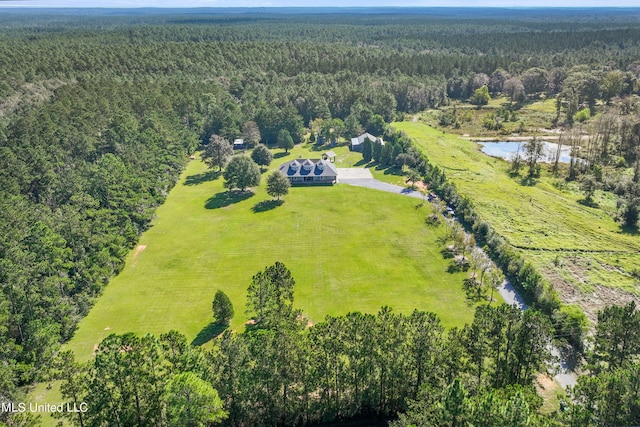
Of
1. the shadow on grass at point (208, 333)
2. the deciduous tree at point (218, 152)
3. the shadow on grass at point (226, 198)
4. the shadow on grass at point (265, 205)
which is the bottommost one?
the shadow on grass at point (208, 333)

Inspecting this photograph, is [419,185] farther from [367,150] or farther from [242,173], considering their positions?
[242,173]

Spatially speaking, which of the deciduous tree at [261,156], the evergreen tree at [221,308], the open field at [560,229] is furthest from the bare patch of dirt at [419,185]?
the evergreen tree at [221,308]

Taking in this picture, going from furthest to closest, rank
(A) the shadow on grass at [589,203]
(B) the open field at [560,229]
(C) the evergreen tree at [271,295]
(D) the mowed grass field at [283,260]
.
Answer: (A) the shadow on grass at [589,203] → (B) the open field at [560,229] → (D) the mowed grass field at [283,260] → (C) the evergreen tree at [271,295]

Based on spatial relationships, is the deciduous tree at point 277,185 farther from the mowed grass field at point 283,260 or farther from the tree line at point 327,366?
the tree line at point 327,366

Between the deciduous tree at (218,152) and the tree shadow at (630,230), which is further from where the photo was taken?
the deciduous tree at (218,152)

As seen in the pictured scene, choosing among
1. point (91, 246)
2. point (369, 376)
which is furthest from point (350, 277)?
point (91, 246)

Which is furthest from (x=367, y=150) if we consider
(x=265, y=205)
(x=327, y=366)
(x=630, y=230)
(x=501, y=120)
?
(x=327, y=366)

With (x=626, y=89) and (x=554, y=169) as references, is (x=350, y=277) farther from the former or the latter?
(x=626, y=89)
